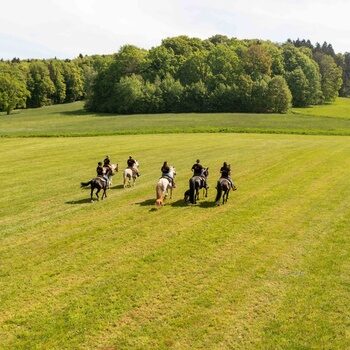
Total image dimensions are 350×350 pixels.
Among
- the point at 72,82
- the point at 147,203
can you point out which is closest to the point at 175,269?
the point at 147,203

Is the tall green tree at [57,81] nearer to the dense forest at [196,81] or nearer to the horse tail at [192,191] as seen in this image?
the dense forest at [196,81]

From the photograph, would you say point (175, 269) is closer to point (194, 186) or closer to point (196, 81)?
point (194, 186)

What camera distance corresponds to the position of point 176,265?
14.3 meters

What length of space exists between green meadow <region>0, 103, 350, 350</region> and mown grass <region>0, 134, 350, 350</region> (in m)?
0.05

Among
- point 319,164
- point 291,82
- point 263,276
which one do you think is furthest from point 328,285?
point 291,82

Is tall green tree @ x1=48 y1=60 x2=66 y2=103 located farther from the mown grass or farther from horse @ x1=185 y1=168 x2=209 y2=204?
horse @ x1=185 y1=168 x2=209 y2=204

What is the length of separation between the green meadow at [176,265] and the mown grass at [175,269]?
1.8 inches

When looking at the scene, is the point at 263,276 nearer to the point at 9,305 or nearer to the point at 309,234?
the point at 309,234

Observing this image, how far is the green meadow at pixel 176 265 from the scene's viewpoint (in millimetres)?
10383

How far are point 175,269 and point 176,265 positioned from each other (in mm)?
336

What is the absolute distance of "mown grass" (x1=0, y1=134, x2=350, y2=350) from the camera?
1036 cm

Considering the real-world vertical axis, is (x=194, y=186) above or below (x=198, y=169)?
below

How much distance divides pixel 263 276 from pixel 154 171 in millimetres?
21211

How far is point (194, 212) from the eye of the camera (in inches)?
829
